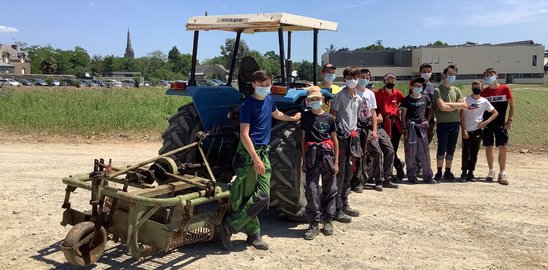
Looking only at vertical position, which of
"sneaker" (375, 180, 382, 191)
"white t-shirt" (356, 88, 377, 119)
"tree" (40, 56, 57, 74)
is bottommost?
"sneaker" (375, 180, 382, 191)

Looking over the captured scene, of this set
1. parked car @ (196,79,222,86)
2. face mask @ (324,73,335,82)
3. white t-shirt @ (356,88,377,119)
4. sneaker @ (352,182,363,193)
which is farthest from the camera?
sneaker @ (352,182,363,193)

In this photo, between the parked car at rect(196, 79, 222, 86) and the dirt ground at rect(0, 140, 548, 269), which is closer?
the dirt ground at rect(0, 140, 548, 269)

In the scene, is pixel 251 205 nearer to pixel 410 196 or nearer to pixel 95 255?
pixel 95 255

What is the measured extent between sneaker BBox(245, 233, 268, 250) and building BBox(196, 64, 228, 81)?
9.62 ft

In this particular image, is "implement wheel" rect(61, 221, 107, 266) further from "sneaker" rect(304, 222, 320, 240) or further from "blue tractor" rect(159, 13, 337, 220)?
"sneaker" rect(304, 222, 320, 240)

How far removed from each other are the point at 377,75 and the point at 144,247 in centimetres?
7882

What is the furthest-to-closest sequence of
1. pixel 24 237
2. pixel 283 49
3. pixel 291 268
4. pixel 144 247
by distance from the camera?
pixel 283 49
pixel 24 237
pixel 291 268
pixel 144 247

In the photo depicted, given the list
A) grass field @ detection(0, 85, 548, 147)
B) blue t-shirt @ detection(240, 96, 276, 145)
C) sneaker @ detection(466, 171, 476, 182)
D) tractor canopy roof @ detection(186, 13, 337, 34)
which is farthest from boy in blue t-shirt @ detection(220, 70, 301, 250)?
grass field @ detection(0, 85, 548, 147)

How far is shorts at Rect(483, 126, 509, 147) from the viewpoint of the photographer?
839 cm

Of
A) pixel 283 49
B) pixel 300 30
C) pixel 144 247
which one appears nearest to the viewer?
pixel 144 247

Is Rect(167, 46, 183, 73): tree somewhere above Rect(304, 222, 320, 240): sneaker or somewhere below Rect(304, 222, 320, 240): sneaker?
above

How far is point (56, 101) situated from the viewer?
741 inches

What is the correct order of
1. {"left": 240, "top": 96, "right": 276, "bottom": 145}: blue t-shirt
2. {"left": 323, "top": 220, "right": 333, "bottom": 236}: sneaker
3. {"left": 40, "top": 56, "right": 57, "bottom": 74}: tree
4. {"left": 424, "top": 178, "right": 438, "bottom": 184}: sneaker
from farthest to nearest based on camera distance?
{"left": 40, "top": 56, "right": 57, "bottom": 74}: tree → {"left": 424, "top": 178, "right": 438, "bottom": 184}: sneaker → {"left": 323, "top": 220, "right": 333, "bottom": 236}: sneaker → {"left": 240, "top": 96, "right": 276, "bottom": 145}: blue t-shirt

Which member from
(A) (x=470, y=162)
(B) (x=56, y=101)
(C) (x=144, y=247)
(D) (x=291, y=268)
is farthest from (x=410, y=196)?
(B) (x=56, y=101)
